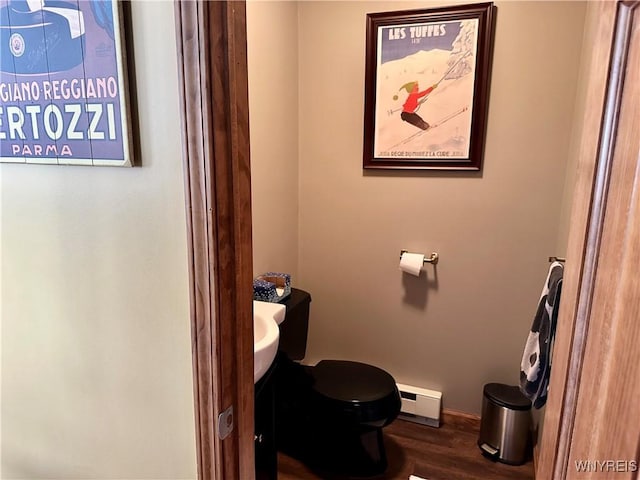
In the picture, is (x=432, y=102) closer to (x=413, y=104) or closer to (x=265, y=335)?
(x=413, y=104)

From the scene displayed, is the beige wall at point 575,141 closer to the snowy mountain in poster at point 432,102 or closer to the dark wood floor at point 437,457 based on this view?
the snowy mountain in poster at point 432,102

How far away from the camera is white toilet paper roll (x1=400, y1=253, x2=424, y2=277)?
2.18 metres

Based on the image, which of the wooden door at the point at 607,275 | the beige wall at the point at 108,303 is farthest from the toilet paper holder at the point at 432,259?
the beige wall at the point at 108,303

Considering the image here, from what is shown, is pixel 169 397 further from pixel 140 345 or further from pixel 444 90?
pixel 444 90

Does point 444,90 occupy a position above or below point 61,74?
above

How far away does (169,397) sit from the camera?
89cm

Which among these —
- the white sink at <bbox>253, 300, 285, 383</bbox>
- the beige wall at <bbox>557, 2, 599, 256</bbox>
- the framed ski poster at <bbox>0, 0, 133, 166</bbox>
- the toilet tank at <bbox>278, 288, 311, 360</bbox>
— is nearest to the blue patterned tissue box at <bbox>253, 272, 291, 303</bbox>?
the toilet tank at <bbox>278, 288, 311, 360</bbox>

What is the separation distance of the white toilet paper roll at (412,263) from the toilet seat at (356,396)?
Answer: 546 mm

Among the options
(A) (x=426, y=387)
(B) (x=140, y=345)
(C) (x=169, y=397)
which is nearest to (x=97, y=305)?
(B) (x=140, y=345)

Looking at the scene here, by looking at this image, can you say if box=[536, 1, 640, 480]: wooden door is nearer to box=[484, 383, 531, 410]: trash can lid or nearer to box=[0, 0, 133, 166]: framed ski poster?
box=[0, 0, 133, 166]: framed ski poster

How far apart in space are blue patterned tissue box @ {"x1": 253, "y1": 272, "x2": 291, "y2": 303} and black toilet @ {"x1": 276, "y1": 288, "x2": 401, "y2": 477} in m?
0.05

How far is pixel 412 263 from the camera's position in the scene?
219cm

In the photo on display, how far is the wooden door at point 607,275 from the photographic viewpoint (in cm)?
60

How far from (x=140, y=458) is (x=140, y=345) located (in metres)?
0.29
